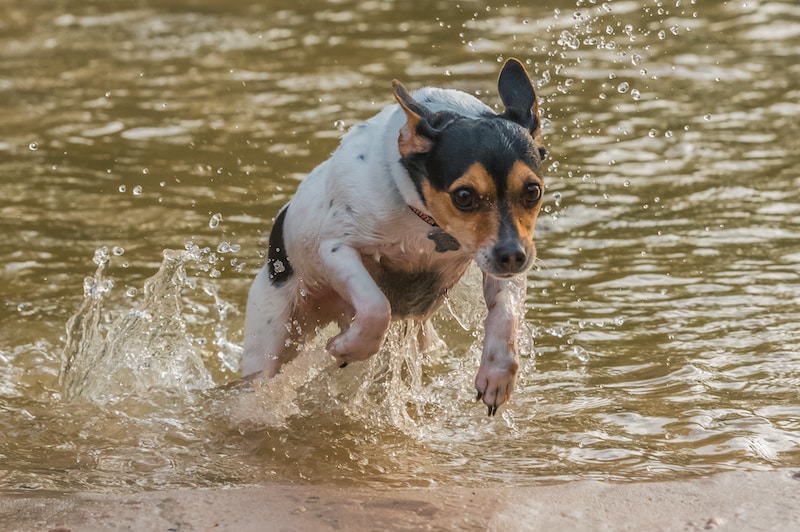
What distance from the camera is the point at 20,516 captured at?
4.77 meters

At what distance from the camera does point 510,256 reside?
4766mm

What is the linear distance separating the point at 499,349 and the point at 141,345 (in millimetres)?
2334

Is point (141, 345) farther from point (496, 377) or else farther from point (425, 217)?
point (496, 377)

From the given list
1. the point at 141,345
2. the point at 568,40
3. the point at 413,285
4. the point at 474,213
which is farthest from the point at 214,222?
the point at 568,40

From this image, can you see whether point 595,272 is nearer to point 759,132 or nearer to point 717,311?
point 717,311

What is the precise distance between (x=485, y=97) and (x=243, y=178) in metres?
2.30

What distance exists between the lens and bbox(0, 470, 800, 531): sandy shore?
4.68 m

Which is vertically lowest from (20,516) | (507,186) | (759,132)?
(759,132)

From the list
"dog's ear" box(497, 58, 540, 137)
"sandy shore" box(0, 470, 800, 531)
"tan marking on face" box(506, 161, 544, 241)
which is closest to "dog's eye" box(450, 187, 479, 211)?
"tan marking on face" box(506, 161, 544, 241)

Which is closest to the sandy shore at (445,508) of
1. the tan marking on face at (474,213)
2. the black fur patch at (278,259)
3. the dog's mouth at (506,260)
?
the dog's mouth at (506,260)

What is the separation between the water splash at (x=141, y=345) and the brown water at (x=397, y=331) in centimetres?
2

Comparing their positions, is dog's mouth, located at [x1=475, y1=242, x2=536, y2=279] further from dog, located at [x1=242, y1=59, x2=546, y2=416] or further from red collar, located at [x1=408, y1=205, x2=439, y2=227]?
red collar, located at [x1=408, y1=205, x2=439, y2=227]

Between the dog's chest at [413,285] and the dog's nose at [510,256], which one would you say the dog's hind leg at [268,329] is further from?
the dog's nose at [510,256]

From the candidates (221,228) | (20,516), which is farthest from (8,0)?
(20,516)
